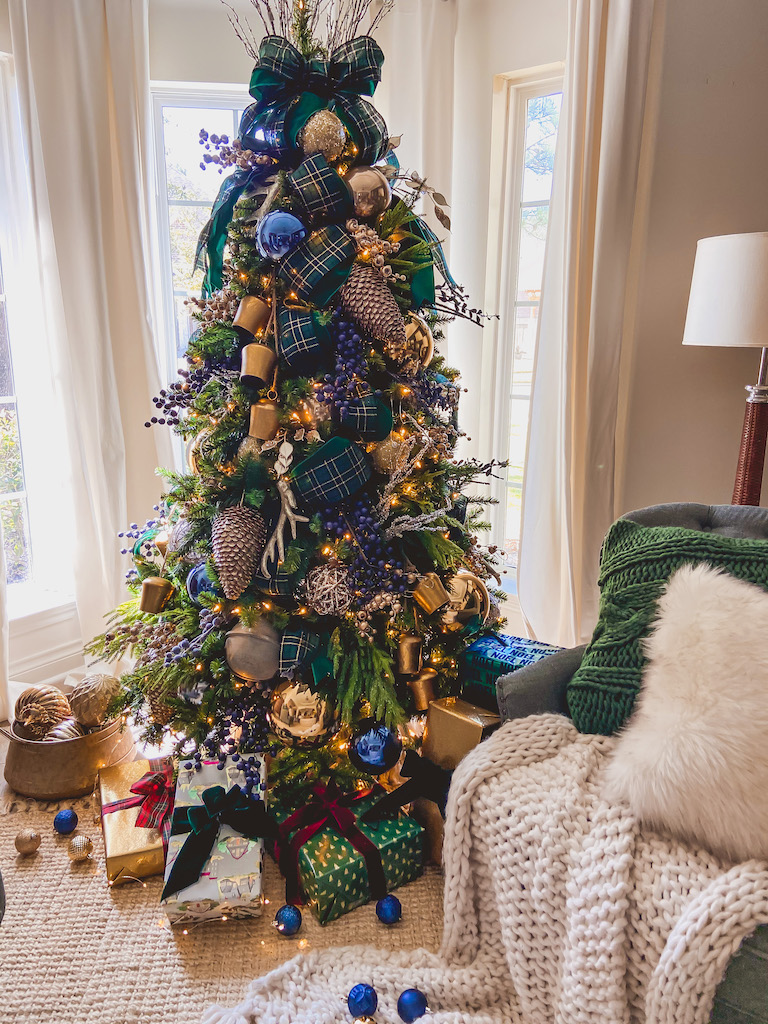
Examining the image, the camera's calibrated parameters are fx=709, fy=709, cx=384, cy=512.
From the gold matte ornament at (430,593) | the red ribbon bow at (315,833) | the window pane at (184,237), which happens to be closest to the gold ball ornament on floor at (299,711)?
the red ribbon bow at (315,833)

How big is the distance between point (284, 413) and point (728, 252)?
1.21m

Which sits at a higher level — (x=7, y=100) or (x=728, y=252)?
(x=7, y=100)

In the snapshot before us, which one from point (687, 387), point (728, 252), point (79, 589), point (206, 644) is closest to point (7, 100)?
point (79, 589)

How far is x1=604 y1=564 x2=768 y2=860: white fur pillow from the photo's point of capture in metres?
0.97

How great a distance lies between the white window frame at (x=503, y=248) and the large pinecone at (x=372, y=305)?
1223mm

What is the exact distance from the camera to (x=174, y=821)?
4.78 feet

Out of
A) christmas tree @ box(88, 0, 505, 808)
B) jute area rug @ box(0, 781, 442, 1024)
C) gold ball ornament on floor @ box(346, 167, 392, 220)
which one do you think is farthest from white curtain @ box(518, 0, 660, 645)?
jute area rug @ box(0, 781, 442, 1024)

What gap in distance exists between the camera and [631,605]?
125cm

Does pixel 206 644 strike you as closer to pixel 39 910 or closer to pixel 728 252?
pixel 39 910

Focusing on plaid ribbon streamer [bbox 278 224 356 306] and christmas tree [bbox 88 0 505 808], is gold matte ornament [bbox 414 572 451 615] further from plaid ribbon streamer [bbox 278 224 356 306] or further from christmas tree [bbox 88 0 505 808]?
plaid ribbon streamer [bbox 278 224 356 306]

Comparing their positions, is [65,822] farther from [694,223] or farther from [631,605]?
[694,223]

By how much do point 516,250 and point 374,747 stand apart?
1964mm

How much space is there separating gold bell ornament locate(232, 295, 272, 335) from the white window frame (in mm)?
1321

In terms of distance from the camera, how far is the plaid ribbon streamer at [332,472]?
1396 mm
